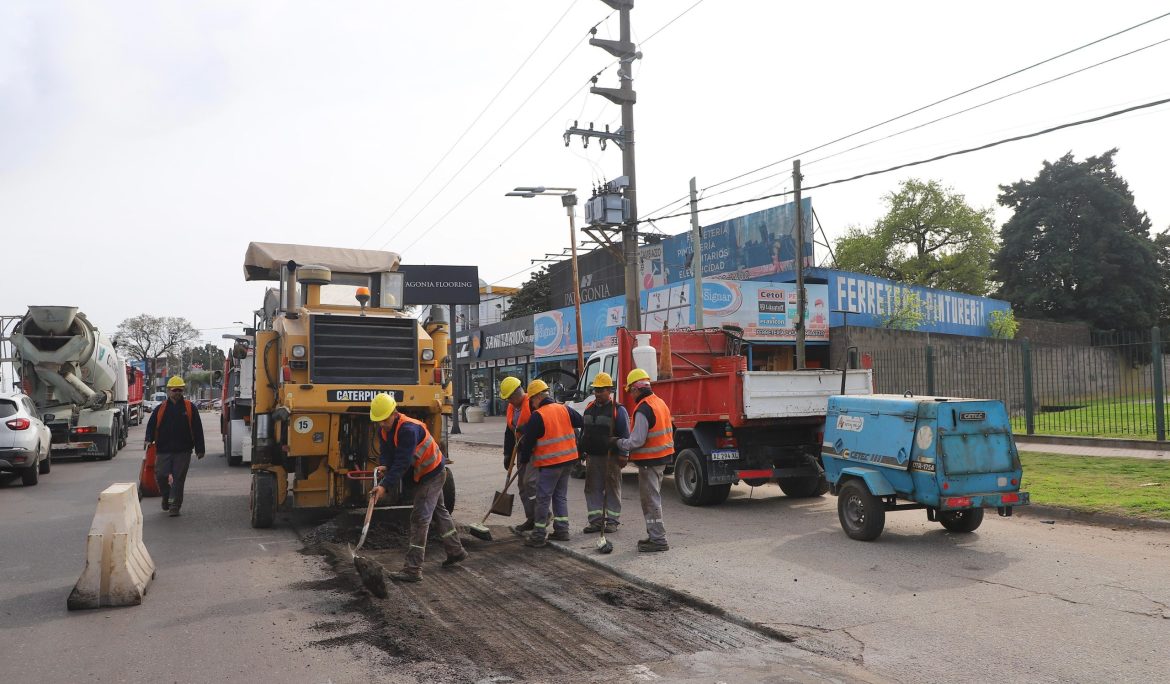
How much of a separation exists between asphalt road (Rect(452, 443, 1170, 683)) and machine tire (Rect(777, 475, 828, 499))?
116 cm

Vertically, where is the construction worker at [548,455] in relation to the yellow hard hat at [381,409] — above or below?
below

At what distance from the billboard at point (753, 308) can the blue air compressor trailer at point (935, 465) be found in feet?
54.9

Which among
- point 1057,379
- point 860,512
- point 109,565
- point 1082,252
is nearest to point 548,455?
point 860,512

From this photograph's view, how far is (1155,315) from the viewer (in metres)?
50.0

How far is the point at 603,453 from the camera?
29.6ft

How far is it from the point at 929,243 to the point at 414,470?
61488mm

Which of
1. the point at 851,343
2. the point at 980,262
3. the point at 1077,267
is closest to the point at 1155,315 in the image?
the point at 1077,267

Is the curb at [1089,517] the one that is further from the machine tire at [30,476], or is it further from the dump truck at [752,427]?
the machine tire at [30,476]

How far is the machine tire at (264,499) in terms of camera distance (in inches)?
394

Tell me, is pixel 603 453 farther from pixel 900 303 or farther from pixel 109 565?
pixel 900 303

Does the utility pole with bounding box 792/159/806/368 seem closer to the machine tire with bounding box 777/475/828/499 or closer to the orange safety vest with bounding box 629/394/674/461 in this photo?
the machine tire with bounding box 777/475/828/499

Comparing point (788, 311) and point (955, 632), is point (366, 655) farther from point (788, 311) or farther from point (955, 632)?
point (788, 311)

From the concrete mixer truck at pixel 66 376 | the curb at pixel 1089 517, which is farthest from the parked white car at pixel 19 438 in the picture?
the curb at pixel 1089 517

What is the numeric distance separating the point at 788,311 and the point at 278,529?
66.8 feet
